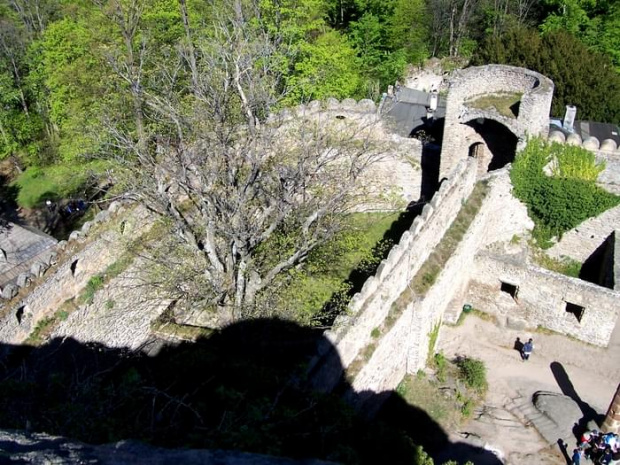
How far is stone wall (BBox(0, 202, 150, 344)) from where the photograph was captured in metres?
14.2

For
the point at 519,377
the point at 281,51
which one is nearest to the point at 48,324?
the point at 519,377

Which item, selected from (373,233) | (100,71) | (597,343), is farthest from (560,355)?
(100,71)

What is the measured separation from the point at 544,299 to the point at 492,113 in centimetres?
615

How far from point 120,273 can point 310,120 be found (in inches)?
376

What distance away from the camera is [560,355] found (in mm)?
16938

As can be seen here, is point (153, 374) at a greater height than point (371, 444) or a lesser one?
greater

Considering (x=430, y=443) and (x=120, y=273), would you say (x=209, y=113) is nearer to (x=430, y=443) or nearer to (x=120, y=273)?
(x=120, y=273)

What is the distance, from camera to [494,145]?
20500mm

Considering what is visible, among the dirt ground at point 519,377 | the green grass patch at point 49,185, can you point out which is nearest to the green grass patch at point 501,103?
the dirt ground at point 519,377

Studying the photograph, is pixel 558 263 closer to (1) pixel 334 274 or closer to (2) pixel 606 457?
(2) pixel 606 457

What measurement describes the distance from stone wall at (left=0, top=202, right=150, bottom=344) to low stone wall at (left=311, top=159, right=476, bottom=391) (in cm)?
753

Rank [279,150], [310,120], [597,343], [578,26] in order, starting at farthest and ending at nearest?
[578,26]
[310,120]
[279,150]
[597,343]

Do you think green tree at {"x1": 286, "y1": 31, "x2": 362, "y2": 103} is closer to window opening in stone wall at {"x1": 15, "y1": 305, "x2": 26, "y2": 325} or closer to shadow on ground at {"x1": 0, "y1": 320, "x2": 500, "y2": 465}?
window opening in stone wall at {"x1": 15, "y1": 305, "x2": 26, "y2": 325}

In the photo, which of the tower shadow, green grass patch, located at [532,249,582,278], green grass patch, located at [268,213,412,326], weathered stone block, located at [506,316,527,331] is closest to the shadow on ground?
green grass patch, located at [268,213,412,326]
